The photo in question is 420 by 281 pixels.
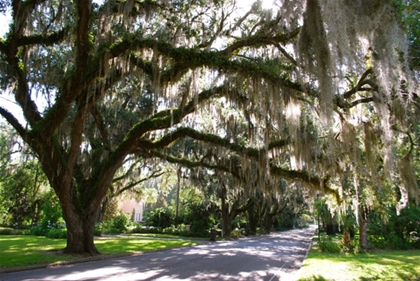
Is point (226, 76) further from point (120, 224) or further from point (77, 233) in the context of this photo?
point (120, 224)

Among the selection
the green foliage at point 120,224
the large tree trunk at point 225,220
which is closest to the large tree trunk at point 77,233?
the large tree trunk at point 225,220

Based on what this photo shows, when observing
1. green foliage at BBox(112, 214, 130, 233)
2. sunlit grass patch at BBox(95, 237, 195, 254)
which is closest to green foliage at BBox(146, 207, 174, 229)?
green foliage at BBox(112, 214, 130, 233)

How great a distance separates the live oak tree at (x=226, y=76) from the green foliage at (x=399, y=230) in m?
8.06

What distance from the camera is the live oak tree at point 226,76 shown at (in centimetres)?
545

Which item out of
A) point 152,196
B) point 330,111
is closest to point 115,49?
point 330,111

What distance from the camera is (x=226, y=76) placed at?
7.78 m

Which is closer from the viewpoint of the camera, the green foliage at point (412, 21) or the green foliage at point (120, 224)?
the green foliage at point (412, 21)

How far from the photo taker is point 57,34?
908 cm

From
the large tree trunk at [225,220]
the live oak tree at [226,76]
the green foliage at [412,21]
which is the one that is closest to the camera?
the green foliage at [412,21]

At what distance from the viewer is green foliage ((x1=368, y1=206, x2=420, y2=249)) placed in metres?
16.7

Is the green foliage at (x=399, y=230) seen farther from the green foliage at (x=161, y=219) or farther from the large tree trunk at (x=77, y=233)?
the green foliage at (x=161, y=219)

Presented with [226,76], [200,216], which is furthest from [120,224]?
[226,76]

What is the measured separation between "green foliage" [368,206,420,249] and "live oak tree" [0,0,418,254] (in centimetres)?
806

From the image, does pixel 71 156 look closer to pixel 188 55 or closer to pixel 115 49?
pixel 115 49
